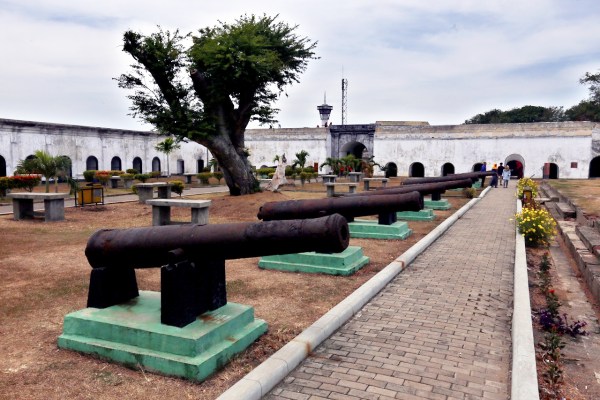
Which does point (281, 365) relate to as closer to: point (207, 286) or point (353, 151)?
point (207, 286)

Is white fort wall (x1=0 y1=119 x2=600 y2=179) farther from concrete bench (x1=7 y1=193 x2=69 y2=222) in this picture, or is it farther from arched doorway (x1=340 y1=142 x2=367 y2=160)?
concrete bench (x1=7 y1=193 x2=69 y2=222)

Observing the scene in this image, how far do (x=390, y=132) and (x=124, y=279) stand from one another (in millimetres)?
34580

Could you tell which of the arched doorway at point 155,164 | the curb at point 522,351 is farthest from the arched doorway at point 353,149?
the curb at point 522,351

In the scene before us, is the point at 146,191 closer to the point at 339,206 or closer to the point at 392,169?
the point at 339,206

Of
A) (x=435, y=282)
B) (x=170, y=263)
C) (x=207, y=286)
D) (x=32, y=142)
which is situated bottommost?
(x=435, y=282)

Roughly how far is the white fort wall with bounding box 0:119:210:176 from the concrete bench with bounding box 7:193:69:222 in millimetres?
16921

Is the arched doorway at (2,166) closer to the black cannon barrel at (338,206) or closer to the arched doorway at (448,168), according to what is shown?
the black cannon barrel at (338,206)

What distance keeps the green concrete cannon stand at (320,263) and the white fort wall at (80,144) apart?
24.8 m

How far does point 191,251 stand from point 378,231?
613cm

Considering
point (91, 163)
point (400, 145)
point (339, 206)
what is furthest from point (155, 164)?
point (339, 206)

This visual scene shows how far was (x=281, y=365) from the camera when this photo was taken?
331 centimetres

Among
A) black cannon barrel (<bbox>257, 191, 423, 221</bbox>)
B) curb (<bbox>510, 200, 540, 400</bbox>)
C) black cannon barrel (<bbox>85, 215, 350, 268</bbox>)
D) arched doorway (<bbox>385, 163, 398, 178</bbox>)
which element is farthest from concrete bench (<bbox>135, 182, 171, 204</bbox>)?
arched doorway (<bbox>385, 163, 398, 178</bbox>)

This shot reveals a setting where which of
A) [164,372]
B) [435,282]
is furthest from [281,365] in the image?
[435,282]

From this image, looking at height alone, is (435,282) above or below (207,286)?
below
